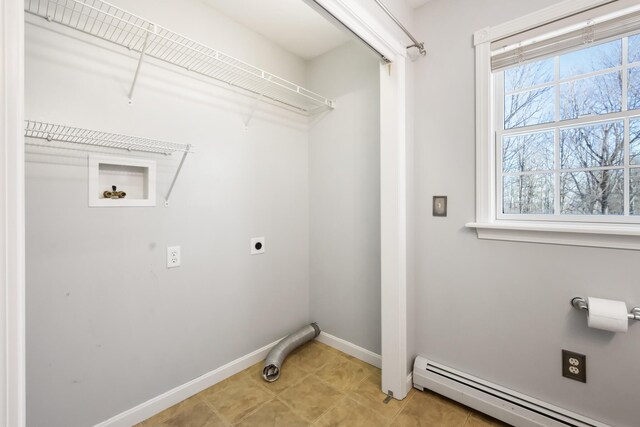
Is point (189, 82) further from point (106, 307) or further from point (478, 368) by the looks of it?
point (478, 368)

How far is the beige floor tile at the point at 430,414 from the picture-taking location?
1.50m

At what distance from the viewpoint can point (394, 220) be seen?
5.46ft

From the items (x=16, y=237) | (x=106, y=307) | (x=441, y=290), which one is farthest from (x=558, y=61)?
(x=106, y=307)

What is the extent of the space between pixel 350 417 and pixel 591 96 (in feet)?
7.04

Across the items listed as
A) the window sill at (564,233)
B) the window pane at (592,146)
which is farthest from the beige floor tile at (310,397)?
the window pane at (592,146)

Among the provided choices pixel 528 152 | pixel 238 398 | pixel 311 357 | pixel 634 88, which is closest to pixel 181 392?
pixel 238 398

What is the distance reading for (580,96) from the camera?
1.40 meters

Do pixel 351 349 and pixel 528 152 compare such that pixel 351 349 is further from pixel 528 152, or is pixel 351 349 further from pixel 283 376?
pixel 528 152

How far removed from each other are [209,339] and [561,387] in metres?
2.02

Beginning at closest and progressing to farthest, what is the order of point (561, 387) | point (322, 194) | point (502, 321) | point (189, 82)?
point (561, 387) < point (502, 321) < point (189, 82) < point (322, 194)

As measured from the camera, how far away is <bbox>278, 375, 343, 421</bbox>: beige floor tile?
1596 mm

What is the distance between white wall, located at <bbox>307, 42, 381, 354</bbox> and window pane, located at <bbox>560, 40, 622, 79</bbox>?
Answer: 1.05 metres

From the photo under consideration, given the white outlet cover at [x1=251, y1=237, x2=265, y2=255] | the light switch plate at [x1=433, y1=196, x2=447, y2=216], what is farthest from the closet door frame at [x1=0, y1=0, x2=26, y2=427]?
the light switch plate at [x1=433, y1=196, x2=447, y2=216]

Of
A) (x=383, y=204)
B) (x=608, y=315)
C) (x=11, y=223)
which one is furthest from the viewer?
(x=383, y=204)
